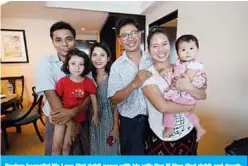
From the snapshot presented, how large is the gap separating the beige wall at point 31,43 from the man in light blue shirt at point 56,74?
1.0 inches

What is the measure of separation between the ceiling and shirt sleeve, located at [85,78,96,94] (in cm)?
19

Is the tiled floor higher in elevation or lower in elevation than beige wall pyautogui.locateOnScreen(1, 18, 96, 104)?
lower

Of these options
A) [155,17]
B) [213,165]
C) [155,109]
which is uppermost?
[155,17]

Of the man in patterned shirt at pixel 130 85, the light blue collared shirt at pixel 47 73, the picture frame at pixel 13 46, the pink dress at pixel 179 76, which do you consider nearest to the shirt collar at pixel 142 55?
the man in patterned shirt at pixel 130 85

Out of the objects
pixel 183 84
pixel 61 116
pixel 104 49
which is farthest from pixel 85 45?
pixel 183 84

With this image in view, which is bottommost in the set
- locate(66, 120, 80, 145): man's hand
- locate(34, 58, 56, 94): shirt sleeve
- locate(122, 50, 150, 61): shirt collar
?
locate(66, 120, 80, 145): man's hand

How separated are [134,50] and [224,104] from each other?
1.32 ft

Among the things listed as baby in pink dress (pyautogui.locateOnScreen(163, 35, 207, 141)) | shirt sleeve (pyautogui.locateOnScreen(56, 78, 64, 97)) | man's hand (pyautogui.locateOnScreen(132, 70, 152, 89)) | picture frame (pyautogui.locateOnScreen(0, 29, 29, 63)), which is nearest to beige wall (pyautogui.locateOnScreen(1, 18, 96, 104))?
picture frame (pyautogui.locateOnScreen(0, 29, 29, 63))

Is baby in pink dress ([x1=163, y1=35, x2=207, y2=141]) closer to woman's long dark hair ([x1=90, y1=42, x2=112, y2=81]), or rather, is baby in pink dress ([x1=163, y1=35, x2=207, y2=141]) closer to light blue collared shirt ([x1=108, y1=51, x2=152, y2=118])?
light blue collared shirt ([x1=108, y1=51, x2=152, y2=118])

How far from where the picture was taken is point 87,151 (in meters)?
0.73

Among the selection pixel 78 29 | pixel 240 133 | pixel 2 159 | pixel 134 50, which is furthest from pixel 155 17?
pixel 2 159

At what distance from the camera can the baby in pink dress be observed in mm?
623

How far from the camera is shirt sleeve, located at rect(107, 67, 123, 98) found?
68 cm

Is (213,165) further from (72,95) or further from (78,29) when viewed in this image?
(78,29)
